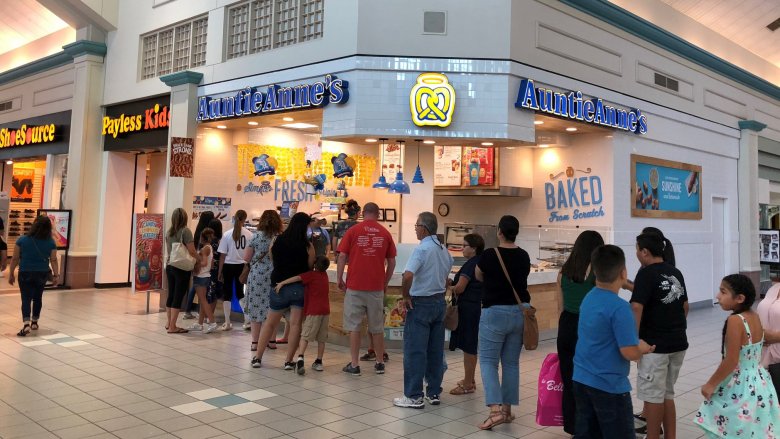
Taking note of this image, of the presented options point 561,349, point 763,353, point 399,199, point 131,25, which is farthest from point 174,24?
point 763,353

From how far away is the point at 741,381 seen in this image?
3.75m

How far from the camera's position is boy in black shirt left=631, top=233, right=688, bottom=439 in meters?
3.98

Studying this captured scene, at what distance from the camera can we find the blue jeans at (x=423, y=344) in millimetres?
5359

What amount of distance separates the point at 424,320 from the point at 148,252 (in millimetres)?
6519

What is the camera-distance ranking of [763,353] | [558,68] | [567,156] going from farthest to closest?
1. [567,156]
2. [558,68]
3. [763,353]

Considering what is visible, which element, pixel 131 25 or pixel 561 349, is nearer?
pixel 561 349

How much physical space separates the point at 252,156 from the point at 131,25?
4517 mm

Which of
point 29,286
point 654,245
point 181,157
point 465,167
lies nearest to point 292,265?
point 654,245

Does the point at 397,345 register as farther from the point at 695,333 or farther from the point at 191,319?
the point at 695,333

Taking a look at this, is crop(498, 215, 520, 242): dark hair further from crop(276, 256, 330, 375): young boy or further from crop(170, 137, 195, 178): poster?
crop(170, 137, 195, 178): poster

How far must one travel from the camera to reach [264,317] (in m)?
7.40

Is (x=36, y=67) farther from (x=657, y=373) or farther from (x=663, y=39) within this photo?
(x=657, y=373)

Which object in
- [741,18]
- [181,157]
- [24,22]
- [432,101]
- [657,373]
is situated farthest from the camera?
[24,22]

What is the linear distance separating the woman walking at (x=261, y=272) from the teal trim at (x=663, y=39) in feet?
19.7
